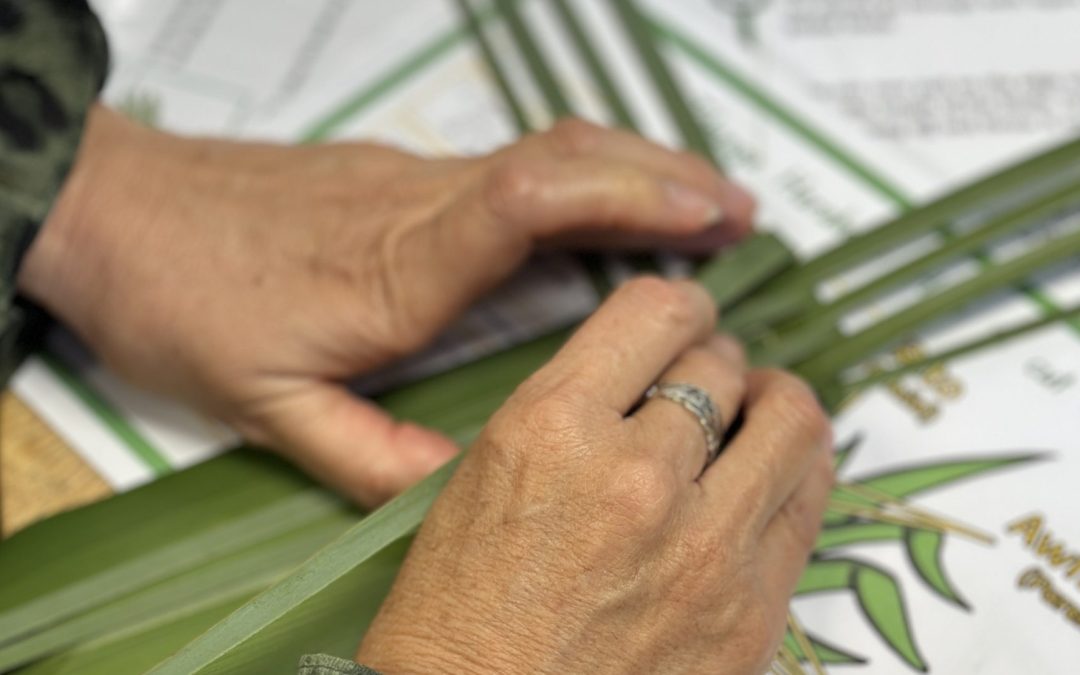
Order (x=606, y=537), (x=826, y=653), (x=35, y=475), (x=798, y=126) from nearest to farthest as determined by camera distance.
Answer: (x=606, y=537) → (x=826, y=653) → (x=35, y=475) → (x=798, y=126)

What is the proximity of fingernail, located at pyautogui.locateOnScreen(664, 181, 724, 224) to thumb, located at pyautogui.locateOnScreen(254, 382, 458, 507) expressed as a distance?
0.21 metres

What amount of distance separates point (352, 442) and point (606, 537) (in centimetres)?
23

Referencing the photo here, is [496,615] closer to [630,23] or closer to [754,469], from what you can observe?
[754,469]

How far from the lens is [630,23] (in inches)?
37.0

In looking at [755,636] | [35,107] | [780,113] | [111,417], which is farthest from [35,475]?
[780,113]

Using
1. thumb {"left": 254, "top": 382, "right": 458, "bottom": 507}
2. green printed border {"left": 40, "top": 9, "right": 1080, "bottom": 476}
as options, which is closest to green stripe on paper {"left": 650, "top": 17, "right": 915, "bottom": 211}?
green printed border {"left": 40, "top": 9, "right": 1080, "bottom": 476}

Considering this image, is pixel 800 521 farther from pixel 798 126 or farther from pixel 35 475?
pixel 35 475

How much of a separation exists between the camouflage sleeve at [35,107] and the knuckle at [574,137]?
1.09ft

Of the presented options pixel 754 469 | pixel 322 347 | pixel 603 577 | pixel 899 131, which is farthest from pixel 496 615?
pixel 899 131

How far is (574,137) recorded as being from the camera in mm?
728

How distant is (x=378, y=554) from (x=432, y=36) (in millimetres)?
584

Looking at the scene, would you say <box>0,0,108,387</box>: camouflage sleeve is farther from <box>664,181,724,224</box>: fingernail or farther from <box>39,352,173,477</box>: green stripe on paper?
<box>664,181,724,224</box>: fingernail

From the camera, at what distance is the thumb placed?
0.68 meters

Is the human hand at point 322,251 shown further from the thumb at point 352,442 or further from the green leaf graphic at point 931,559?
the green leaf graphic at point 931,559
